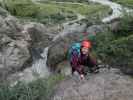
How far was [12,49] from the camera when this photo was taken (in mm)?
16203

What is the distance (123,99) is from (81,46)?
2236 millimetres

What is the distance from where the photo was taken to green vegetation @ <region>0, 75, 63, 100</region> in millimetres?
8508

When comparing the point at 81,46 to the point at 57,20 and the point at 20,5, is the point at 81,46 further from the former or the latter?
the point at 20,5

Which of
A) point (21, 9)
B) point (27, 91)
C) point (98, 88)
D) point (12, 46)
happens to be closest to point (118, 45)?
point (98, 88)

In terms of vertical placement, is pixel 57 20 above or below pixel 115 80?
below

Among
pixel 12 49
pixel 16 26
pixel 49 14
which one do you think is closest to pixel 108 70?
pixel 12 49

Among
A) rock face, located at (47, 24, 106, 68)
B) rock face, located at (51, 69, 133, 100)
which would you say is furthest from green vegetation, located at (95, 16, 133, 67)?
rock face, located at (47, 24, 106, 68)

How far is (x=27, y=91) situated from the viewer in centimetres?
860

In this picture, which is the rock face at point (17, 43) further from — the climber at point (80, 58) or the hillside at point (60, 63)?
the climber at point (80, 58)

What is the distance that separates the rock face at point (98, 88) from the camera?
31.5 feet

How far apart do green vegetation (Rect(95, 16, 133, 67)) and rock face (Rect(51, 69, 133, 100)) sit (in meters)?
1.30

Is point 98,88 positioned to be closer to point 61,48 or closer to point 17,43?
point 61,48

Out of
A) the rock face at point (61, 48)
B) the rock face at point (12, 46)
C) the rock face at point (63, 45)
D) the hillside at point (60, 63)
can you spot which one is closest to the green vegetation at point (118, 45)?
the hillside at point (60, 63)

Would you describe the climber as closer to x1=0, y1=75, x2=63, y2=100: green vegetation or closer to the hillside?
the hillside
